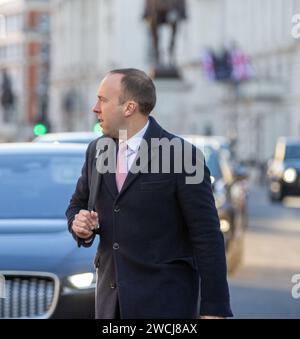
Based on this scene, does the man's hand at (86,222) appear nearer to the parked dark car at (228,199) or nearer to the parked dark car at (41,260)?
the parked dark car at (41,260)

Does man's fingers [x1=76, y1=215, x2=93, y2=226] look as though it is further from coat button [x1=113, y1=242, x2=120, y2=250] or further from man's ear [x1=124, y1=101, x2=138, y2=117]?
man's ear [x1=124, y1=101, x2=138, y2=117]

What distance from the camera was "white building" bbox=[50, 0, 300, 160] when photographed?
69938 mm

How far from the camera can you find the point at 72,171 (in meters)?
8.63

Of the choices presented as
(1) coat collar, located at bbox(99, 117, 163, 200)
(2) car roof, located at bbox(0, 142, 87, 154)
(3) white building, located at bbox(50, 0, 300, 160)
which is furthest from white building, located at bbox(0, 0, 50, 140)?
(1) coat collar, located at bbox(99, 117, 163, 200)

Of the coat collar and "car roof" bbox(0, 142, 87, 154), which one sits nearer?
the coat collar

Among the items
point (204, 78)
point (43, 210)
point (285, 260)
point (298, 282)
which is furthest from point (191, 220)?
point (204, 78)

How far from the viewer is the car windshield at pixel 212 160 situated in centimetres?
1614

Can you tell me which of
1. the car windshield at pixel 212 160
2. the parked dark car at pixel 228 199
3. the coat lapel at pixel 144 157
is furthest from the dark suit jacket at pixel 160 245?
the car windshield at pixel 212 160

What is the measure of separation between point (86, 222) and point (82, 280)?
2.05 metres

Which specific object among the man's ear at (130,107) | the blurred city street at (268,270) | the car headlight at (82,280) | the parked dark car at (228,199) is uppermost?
the man's ear at (130,107)

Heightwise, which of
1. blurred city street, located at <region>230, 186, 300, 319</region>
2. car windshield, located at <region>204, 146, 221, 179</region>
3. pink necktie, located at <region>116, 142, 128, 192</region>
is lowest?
blurred city street, located at <region>230, 186, 300, 319</region>

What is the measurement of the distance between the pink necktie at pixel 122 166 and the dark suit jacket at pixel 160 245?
35 millimetres

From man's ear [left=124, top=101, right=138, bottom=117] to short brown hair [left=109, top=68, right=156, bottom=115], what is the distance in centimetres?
2

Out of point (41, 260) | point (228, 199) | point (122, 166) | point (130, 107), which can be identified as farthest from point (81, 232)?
point (228, 199)
